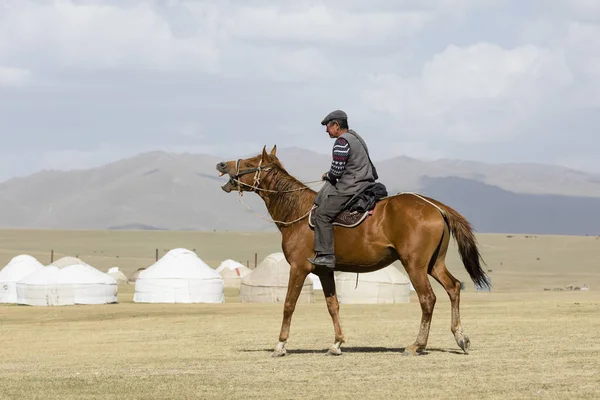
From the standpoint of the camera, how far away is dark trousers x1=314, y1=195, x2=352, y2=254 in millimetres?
15898

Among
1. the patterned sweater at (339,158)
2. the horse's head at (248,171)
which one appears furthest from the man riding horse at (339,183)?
the horse's head at (248,171)

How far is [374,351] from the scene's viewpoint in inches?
654

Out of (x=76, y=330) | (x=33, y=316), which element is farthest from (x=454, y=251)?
(x=76, y=330)

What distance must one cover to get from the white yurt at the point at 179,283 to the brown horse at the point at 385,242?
3088 cm

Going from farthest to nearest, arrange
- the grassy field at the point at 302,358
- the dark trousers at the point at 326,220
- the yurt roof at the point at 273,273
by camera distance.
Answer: the yurt roof at the point at 273,273
the dark trousers at the point at 326,220
the grassy field at the point at 302,358

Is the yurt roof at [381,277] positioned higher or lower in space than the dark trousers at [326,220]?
lower

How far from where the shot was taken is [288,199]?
1678 cm

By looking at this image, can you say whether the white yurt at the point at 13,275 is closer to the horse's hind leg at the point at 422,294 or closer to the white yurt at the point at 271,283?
the white yurt at the point at 271,283

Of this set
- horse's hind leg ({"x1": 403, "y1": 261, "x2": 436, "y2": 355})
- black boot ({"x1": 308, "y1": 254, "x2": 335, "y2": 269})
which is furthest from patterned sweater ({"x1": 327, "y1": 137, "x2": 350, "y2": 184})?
horse's hind leg ({"x1": 403, "y1": 261, "x2": 436, "y2": 355})

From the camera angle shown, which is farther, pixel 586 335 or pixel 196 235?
pixel 196 235

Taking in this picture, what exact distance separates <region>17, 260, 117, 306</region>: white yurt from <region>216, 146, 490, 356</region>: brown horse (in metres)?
31.3

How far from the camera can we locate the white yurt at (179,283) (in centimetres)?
4734

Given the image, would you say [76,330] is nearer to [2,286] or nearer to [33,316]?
[33,316]

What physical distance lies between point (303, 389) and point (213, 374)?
1.94m
